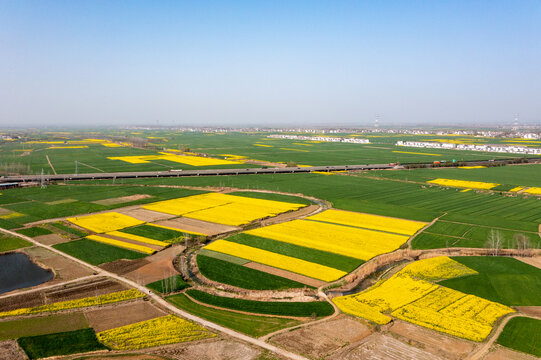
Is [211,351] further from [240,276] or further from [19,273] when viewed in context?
[19,273]

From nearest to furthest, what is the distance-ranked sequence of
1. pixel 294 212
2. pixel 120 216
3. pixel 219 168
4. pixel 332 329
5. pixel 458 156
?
pixel 332 329 → pixel 120 216 → pixel 294 212 → pixel 219 168 → pixel 458 156

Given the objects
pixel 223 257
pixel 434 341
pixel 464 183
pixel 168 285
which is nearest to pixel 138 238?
pixel 223 257

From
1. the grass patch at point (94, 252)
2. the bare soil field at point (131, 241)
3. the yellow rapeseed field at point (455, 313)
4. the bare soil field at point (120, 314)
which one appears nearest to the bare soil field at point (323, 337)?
the yellow rapeseed field at point (455, 313)

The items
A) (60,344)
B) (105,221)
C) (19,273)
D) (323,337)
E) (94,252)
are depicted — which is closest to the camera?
(60,344)

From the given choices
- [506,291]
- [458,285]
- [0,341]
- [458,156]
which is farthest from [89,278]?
[458,156]

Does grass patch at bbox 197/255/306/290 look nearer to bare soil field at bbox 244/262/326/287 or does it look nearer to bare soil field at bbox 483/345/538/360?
bare soil field at bbox 244/262/326/287

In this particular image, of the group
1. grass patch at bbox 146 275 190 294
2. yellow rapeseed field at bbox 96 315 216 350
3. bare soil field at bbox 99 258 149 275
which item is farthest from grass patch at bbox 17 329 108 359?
bare soil field at bbox 99 258 149 275

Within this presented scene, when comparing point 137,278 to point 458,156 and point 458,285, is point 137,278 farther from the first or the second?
point 458,156

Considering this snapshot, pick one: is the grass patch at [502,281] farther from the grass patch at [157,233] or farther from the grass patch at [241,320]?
the grass patch at [157,233]
